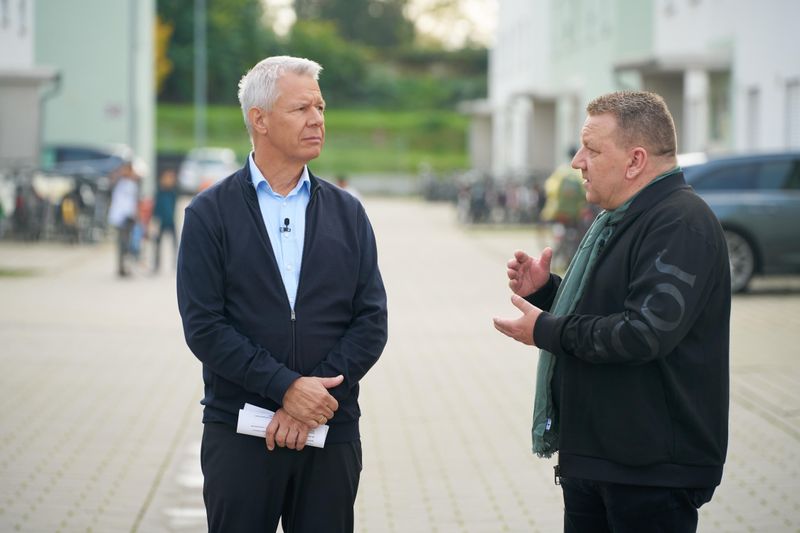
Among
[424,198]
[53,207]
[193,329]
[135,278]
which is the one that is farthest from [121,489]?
[424,198]

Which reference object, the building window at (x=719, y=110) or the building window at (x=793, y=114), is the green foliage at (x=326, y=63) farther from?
the building window at (x=793, y=114)

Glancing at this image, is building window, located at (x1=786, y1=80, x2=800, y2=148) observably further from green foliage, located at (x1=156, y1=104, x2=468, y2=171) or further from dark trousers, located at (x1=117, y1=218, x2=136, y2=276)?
green foliage, located at (x1=156, y1=104, x2=468, y2=171)

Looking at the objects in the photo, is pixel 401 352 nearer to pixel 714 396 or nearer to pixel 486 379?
pixel 486 379

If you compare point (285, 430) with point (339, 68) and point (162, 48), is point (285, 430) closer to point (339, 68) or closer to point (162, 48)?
point (162, 48)

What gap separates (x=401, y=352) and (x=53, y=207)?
15588 millimetres

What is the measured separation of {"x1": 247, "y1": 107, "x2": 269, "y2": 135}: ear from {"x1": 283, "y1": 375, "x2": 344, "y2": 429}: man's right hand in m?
0.74

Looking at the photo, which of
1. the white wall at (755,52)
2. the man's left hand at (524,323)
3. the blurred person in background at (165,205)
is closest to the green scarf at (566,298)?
the man's left hand at (524,323)

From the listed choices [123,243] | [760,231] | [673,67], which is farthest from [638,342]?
[673,67]

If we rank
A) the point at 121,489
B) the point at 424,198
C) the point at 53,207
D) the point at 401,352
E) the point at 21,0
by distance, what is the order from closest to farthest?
1. the point at 121,489
2. the point at 401,352
3. the point at 53,207
4. the point at 21,0
5. the point at 424,198

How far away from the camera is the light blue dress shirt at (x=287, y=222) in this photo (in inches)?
155

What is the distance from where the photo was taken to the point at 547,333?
373 cm

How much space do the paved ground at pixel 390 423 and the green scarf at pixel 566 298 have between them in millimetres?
2366

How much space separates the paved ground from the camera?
6547 millimetres

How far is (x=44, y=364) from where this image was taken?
438 inches
